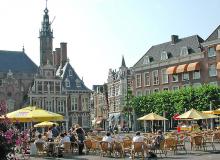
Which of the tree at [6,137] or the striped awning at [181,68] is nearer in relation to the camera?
the tree at [6,137]

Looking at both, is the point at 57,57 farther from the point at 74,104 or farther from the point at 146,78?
the point at 146,78

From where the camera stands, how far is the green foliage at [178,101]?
5106 centimetres

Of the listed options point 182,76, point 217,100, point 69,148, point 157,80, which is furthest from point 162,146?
point 157,80

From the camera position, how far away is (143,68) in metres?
68.2

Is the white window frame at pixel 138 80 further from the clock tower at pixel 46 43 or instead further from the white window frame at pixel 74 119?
the clock tower at pixel 46 43

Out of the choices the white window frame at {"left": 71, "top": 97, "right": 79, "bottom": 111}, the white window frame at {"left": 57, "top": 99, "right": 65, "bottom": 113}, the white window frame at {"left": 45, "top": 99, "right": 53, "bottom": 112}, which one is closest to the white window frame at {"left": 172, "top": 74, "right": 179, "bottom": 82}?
the white window frame at {"left": 71, "top": 97, "right": 79, "bottom": 111}

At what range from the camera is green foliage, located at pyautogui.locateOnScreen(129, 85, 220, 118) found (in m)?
51.1

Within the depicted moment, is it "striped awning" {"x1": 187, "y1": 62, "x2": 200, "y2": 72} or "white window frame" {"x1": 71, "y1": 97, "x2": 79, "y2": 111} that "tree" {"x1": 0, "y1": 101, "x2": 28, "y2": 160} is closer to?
"striped awning" {"x1": 187, "y1": 62, "x2": 200, "y2": 72}

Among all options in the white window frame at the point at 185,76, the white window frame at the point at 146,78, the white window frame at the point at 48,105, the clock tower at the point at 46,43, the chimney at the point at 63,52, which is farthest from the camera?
the clock tower at the point at 46,43

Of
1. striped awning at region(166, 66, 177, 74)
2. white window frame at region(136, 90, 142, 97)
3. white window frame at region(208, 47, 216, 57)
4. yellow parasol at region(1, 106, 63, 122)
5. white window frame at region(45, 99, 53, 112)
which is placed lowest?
yellow parasol at region(1, 106, 63, 122)

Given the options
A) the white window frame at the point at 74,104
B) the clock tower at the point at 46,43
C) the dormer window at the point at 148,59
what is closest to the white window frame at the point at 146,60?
the dormer window at the point at 148,59

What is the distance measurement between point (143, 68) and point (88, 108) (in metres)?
10.6

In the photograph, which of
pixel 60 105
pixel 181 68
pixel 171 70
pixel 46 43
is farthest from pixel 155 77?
pixel 46 43

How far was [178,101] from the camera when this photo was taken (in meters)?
55.2
